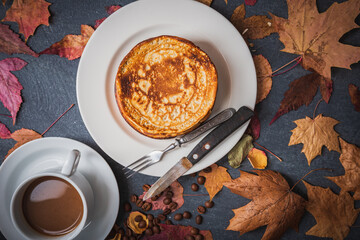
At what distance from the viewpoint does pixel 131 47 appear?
1.31m

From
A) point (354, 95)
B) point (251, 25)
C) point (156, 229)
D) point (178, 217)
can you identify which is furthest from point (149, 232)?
point (354, 95)

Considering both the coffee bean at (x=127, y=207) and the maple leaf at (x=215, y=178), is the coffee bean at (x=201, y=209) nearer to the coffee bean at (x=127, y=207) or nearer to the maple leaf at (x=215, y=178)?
the maple leaf at (x=215, y=178)

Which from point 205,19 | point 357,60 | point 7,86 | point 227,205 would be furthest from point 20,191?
point 357,60

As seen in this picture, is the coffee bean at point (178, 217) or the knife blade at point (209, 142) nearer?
the knife blade at point (209, 142)

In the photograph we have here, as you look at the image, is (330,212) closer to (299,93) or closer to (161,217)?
(299,93)

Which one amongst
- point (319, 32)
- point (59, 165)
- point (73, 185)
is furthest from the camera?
point (319, 32)

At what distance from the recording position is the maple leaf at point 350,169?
144 centimetres

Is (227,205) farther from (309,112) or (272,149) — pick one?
(309,112)

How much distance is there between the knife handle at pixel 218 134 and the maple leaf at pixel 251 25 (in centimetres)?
43

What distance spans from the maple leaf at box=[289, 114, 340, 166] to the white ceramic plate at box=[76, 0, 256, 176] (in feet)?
1.19

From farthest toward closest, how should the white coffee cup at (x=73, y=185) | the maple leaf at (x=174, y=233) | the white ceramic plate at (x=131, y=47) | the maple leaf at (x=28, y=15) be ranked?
1. the maple leaf at (x=174, y=233)
2. the maple leaf at (x=28, y=15)
3. the white ceramic plate at (x=131, y=47)
4. the white coffee cup at (x=73, y=185)

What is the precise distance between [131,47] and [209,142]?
61 centimetres

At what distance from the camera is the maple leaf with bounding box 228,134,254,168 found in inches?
55.6

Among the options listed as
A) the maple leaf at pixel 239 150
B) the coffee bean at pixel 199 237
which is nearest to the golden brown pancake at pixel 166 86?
the maple leaf at pixel 239 150
